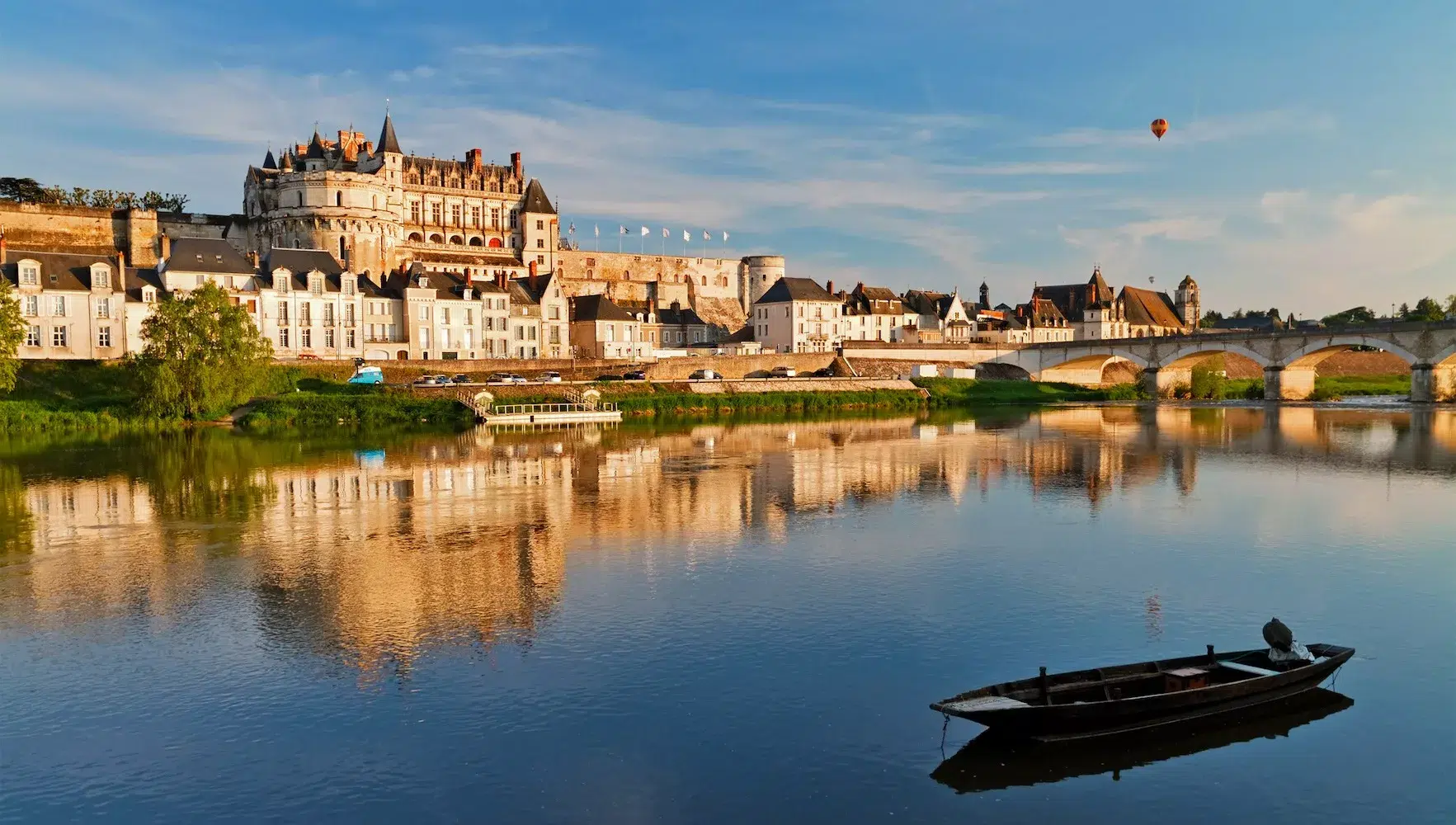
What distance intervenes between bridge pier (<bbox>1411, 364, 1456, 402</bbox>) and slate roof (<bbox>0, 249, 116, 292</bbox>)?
216 feet

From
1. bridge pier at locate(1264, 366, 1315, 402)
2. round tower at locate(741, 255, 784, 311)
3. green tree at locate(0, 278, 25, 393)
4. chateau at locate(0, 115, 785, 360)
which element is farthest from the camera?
round tower at locate(741, 255, 784, 311)

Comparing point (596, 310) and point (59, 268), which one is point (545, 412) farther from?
point (59, 268)

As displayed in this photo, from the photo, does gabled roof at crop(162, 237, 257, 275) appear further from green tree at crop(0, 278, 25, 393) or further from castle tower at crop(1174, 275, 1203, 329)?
castle tower at crop(1174, 275, 1203, 329)

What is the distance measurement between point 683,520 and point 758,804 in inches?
521

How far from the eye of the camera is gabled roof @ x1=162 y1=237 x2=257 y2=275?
170ft

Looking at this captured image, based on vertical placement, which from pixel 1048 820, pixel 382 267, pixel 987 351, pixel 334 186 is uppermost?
pixel 334 186

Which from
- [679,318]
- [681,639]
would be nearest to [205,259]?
[679,318]

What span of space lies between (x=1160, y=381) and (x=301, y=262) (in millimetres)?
50810

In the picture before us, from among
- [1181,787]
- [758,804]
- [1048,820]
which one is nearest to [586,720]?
[758,804]

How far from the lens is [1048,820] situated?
9336 millimetres

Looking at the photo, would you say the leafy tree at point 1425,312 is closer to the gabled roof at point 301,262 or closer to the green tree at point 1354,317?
the green tree at point 1354,317

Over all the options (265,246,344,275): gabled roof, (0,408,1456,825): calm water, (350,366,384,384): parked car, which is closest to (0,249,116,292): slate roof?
(265,246,344,275): gabled roof

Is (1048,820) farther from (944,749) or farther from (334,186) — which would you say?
(334,186)

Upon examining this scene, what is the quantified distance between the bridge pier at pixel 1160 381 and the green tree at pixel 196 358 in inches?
2020
